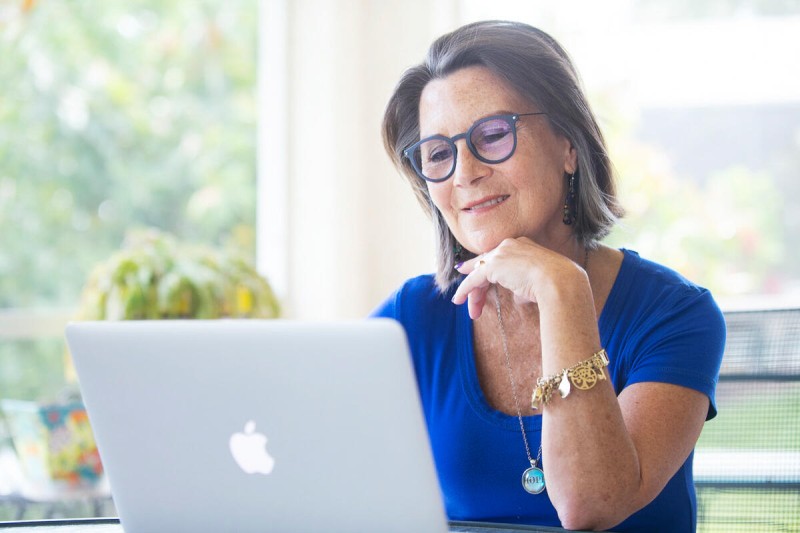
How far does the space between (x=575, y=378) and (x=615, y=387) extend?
268mm

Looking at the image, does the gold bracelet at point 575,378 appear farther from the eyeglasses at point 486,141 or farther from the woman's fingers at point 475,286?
the eyeglasses at point 486,141

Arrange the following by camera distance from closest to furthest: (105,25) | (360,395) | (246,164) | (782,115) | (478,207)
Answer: (360,395) → (478,207) → (782,115) → (105,25) → (246,164)

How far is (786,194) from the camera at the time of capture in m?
3.29

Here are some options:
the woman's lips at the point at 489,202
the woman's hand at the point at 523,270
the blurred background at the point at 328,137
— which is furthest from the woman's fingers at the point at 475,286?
the blurred background at the point at 328,137

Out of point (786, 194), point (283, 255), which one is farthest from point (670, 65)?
point (283, 255)

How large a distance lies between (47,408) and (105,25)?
162 centimetres

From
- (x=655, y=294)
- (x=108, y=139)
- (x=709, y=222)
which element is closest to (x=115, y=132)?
(x=108, y=139)

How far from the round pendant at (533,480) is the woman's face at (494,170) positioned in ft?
1.17

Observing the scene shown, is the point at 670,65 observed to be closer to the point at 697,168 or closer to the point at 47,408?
the point at 697,168

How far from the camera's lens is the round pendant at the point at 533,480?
56.0 inches

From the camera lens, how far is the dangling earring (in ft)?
5.29

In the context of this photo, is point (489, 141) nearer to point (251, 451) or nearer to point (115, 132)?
point (251, 451)

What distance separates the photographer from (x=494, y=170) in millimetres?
1512

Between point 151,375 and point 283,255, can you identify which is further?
point 283,255
